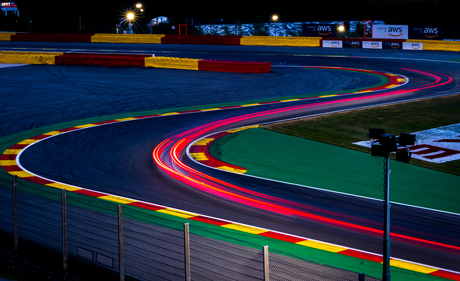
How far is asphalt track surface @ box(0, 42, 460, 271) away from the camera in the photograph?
398 inches

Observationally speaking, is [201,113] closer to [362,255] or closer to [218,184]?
[218,184]

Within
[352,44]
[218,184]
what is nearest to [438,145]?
[218,184]

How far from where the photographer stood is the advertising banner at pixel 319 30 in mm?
45250

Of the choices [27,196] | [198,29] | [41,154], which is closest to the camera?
[27,196]

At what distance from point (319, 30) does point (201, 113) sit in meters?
28.3

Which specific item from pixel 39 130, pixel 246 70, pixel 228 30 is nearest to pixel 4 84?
pixel 39 130

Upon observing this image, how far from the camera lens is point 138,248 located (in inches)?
270

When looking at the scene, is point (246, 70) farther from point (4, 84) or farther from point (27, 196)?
point (27, 196)

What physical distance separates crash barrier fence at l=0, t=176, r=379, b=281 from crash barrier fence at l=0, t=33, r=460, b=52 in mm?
37401

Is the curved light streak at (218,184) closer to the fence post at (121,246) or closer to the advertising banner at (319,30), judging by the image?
the fence post at (121,246)

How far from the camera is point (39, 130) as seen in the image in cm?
1795

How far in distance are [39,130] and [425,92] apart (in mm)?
17114

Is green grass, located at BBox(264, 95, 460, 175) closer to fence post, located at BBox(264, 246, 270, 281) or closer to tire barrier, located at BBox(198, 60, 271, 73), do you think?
tire barrier, located at BBox(198, 60, 271, 73)

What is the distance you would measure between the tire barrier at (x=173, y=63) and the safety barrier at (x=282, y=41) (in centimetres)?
1451
